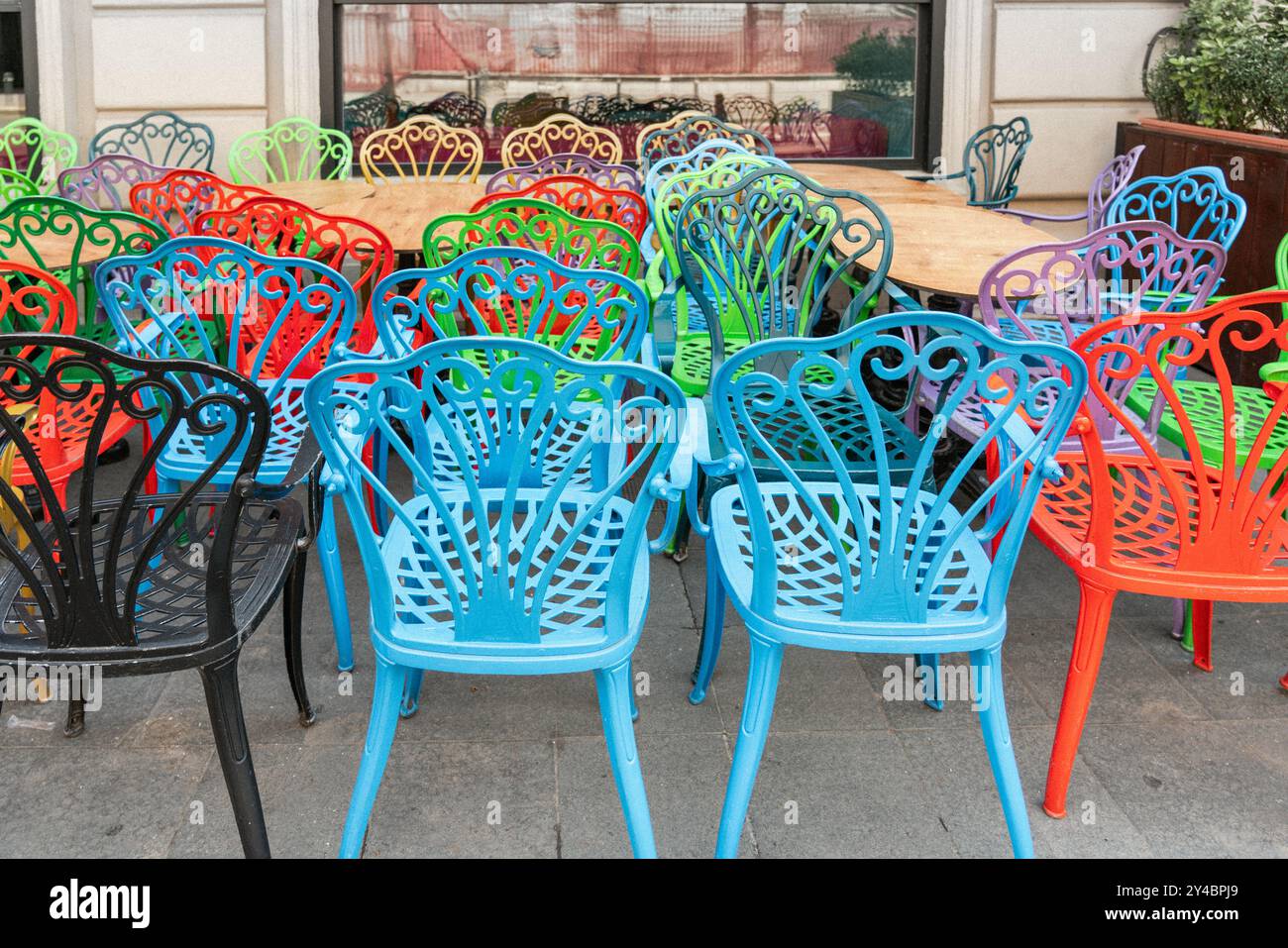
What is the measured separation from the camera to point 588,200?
3.97 metres

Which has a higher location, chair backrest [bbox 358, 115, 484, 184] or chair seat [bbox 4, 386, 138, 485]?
chair backrest [bbox 358, 115, 484, 184]

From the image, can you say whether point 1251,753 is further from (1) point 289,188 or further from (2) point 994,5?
(2) point 994,5

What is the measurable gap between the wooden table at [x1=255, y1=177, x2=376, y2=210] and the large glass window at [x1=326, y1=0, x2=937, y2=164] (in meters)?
1.96

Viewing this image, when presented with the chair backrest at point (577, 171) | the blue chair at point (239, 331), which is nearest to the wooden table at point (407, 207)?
the chair backrest at point (577, 171)

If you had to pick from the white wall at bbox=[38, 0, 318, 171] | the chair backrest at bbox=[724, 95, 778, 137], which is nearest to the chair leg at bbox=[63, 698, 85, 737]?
the white wall at bbox=[38, 0, 318, 171]

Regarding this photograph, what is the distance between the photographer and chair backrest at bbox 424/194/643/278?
3.24 metres

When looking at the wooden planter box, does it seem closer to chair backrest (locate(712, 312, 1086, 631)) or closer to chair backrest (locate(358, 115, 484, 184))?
chair backrest (locate(712, 312, 1086, 631))

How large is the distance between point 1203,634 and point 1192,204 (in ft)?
11.7

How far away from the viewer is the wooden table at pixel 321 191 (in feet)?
15.9

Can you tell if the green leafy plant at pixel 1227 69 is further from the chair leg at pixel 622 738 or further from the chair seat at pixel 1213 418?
the chair leg at pixel 622 738

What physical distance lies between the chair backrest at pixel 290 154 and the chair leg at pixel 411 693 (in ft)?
12.5

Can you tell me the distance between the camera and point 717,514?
7.99 feet
